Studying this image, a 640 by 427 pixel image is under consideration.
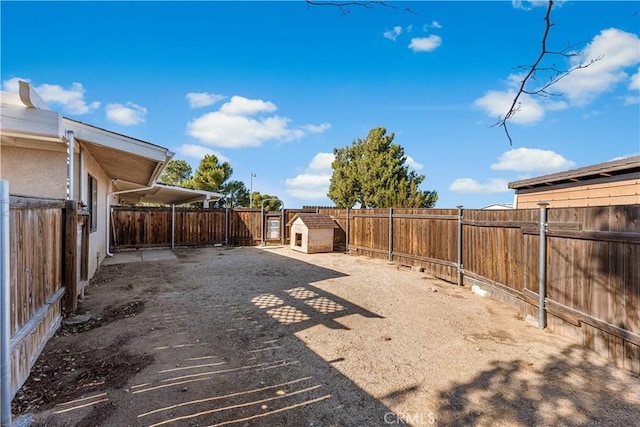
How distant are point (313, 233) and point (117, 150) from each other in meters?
7.09

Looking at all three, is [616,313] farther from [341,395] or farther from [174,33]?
[174,33]

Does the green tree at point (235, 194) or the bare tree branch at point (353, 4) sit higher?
the green tree at point (235, 194)

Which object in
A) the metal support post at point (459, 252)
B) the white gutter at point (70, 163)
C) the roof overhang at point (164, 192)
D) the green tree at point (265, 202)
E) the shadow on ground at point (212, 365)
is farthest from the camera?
the green tree at point (265, 202)

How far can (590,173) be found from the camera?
5.93 meters

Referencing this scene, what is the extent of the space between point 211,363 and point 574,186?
7.93m

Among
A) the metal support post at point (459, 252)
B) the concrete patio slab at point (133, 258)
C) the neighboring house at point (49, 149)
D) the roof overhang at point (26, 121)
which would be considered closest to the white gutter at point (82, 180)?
the neighboring house at point (49, 149)

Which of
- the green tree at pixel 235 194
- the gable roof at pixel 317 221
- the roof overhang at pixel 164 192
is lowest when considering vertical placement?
the gable roof at pixel 317 221

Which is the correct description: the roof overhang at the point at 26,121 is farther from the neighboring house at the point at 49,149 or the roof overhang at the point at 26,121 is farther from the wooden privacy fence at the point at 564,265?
the wooden privacy fence at the point at 564,265

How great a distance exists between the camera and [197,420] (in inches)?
82.9

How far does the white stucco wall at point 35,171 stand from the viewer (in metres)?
4.67

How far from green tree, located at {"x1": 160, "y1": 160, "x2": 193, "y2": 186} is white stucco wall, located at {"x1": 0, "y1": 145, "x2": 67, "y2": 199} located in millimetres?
25488

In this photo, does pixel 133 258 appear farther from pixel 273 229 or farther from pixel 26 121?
pixel 26 121

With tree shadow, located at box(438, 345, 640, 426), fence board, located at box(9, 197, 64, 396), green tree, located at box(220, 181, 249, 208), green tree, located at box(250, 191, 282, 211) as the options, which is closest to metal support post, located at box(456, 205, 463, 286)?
tree shadow, located at box(438, 345, 640, 426)

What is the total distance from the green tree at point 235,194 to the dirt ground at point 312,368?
2450 cm
